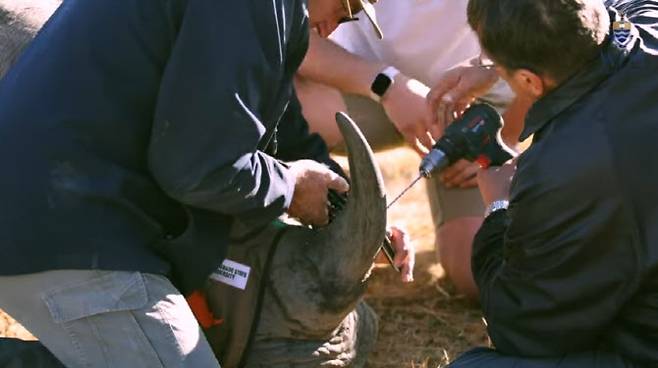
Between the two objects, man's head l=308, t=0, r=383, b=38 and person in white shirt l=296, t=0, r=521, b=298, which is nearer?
man's head l=308, t=0, r=383, b=38

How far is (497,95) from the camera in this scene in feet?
16.5

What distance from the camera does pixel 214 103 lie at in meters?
2.83

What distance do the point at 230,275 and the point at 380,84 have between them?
1545 millimetres

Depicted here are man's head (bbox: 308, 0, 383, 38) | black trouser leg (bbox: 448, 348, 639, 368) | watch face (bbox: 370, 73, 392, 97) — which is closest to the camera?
black trouser leg (bbox: 448, 348, 639, 368)

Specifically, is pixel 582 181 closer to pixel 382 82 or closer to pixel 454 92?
pixel 454 92

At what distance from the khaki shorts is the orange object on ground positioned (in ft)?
5.71

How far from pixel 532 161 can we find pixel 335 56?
198cm

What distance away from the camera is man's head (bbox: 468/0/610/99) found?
9.59 feet

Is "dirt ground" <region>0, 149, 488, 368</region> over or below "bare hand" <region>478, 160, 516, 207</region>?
below

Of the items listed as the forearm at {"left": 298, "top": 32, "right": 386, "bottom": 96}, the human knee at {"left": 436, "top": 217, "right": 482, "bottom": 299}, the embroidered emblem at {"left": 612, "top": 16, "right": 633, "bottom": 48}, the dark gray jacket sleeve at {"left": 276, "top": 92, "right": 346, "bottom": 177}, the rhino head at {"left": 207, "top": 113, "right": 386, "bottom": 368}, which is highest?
the embroidered emblem at {"left": 612, "top": 16, "right": 633, "bottom": 48}

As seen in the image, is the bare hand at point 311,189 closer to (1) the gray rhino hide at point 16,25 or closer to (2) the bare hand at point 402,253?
(2) the bare hand at point 402,253

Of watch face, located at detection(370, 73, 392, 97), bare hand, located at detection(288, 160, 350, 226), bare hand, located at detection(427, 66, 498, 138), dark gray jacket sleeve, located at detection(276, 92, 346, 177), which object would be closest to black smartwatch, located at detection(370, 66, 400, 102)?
watch face, located at detection(370, 73, 392, 97)

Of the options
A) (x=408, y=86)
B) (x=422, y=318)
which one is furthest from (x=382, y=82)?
(x=422, y=318)

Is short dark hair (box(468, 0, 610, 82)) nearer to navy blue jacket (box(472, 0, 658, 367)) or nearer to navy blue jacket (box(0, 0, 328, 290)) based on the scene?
navy blue jacket (box(472, 0, 658, 367))
